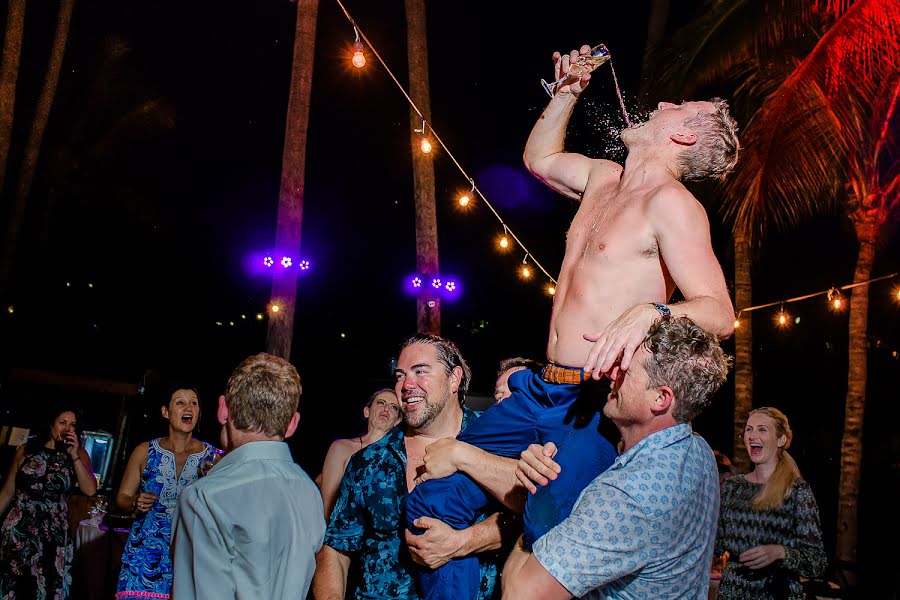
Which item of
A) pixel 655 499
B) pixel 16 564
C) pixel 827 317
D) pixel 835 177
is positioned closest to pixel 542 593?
pixel 655 499

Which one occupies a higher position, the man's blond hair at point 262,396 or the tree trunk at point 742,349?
the tree trunk at point 742,349

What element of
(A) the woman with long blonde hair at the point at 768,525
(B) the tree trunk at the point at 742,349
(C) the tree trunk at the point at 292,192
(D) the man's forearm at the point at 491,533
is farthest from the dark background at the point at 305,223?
(D) the man's forearm at the point at 491,533

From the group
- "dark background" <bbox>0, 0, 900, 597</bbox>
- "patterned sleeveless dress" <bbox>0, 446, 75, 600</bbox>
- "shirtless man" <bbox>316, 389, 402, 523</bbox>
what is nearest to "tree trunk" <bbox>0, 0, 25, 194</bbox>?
"dark background" <bbox>0, 0, 900, 597</bbox>

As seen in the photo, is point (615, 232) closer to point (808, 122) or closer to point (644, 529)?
point (644, 529)

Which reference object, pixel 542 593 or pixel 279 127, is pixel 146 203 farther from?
pixel 542 593

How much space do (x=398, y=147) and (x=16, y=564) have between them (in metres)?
18.2

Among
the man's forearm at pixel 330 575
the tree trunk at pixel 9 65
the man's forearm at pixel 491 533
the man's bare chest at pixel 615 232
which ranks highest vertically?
the tree trunk at pixel 9 65

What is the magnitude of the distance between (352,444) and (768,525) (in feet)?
9.78

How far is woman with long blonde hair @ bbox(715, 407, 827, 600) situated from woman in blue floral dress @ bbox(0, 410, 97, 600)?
222 inches

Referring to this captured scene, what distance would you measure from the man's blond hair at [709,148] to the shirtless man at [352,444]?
2.70 m

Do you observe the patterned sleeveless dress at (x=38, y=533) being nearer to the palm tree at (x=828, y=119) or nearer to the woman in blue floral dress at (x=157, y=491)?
the woman in blue floral dress at (x=157, y=491)

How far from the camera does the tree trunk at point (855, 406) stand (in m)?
9.88

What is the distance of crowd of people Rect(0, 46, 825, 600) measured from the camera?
6.45ft

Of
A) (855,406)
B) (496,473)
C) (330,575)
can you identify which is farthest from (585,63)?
(855,406)
